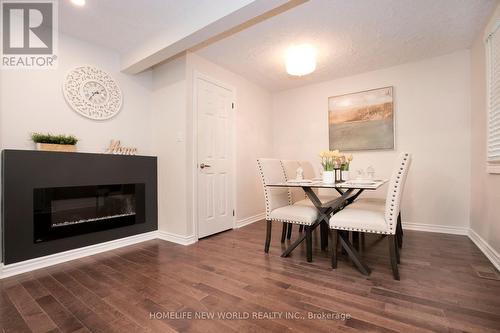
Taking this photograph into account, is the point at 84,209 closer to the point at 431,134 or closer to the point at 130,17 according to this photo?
the point at 130,17

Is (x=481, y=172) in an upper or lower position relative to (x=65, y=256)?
upper

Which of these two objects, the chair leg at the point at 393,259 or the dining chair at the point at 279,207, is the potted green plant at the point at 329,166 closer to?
the dining chair at the point at 279,207

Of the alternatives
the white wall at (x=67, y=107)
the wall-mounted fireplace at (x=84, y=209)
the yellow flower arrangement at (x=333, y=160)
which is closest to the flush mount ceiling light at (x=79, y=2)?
the white wall at (x=67, y=107)

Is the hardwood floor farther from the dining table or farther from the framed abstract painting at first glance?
the framed abstract painting

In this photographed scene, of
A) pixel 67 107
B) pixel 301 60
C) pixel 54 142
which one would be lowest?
pixel 54 142

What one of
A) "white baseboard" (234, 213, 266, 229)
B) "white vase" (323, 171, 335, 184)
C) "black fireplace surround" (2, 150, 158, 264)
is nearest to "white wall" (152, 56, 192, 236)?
"black fireplace surround" (2, 150, 158, 264)

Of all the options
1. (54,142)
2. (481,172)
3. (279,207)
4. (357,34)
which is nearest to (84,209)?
(54,142)

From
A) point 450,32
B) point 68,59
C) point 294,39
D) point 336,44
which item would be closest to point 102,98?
point 68,59

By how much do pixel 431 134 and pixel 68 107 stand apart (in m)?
4.59

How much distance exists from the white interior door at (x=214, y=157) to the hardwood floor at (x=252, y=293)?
2.55 ft

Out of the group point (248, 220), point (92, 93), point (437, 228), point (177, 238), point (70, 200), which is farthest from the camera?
point (248, 220)

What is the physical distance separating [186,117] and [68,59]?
4.51 feet

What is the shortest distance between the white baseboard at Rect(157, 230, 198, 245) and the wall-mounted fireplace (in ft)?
1.12

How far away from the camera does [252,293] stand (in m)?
1.70
